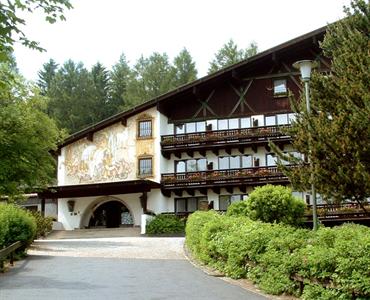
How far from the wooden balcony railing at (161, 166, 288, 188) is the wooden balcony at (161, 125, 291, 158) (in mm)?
1637

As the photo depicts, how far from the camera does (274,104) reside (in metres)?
36.3

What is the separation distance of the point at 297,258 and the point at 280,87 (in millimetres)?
27809

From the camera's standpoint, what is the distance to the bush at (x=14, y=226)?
1625cm

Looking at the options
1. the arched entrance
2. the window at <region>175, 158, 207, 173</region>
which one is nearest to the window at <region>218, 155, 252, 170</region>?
the window at <region>175, 158, 207, 173</region>

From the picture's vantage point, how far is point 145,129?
38375 mm

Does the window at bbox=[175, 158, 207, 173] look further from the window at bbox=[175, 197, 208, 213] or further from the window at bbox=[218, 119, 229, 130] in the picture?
the window at bbox=[218, 119, 229, 130]

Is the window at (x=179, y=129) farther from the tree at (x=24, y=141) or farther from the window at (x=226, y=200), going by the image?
the tree at (x=24, y=141)

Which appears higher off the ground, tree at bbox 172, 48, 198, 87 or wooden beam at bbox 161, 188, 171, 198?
tree at bbox 172, 48, 198, 87

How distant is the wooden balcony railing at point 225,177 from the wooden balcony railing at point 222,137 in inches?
75.9

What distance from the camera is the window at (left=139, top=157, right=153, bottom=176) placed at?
37.8 meters

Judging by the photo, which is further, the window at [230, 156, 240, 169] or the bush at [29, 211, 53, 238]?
the window at [230, 156, 240, 169]

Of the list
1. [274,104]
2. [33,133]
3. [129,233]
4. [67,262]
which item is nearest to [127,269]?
[67,262]

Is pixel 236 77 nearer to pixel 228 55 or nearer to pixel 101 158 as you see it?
pixel 101 158

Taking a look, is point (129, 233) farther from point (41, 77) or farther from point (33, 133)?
point (41, 77)
